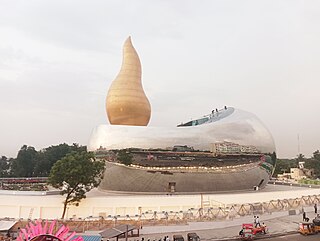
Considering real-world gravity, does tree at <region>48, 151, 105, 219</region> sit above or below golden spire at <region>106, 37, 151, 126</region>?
below

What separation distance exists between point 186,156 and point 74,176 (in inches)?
348

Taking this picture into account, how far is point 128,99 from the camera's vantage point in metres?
31.5

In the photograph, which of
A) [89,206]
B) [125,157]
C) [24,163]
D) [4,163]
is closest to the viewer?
[89,206]

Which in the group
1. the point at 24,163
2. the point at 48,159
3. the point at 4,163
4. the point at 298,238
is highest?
the point at 48,159

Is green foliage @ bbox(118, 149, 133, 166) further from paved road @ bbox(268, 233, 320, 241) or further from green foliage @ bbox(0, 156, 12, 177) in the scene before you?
green foliage @ bbox(0, 156, 12, 177)

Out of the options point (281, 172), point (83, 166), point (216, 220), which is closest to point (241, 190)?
point (216, 220)

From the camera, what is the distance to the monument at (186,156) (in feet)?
82.1

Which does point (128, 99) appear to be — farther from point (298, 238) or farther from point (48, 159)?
point (48, 159)

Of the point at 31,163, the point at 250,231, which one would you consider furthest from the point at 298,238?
the point at 31,163

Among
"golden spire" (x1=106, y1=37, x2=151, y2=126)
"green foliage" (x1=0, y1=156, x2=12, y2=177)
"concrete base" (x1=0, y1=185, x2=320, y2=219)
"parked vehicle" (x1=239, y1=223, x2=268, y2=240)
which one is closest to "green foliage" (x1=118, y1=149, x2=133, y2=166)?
"concrete base" (x1=0, y1=185, x2=320, y2=219)

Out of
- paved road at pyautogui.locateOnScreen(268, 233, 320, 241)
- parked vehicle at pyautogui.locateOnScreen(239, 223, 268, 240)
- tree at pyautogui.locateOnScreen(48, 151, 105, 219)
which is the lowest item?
paved road at pyautogui.locateOnScreen(268, 233, 320, 241)

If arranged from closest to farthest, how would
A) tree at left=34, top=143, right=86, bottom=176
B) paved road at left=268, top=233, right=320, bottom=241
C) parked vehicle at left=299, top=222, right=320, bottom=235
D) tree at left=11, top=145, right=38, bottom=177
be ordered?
paved road at left=268, top=233, right=320, bottom=241 < parked vehicle at left=299, top=222, right=320, bottom=235 < tree at left=11, top=145, right=38, bottom=177 < tree at left=34, top=143, right=86, bottom=176

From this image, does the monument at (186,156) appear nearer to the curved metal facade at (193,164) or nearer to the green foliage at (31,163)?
the curved metal facade at (193,164)

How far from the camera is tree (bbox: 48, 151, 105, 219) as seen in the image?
21203 millimetres
